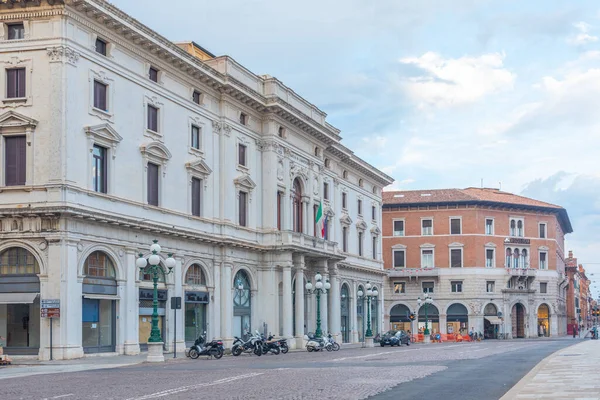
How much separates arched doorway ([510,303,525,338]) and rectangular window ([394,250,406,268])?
1334cm

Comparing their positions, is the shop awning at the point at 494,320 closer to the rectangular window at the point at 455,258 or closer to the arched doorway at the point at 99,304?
the rectangular window at the point at 455,258

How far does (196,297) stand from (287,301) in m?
9.62

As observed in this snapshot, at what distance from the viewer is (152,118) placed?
46906mm

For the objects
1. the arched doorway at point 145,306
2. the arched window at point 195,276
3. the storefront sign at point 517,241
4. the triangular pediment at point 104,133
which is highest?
the triangular pediment at point 104,133

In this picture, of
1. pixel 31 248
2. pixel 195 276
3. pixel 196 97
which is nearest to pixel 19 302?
pixel 31 248

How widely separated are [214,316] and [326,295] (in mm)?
17755

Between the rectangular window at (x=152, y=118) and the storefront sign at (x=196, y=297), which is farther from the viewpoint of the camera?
the storefront sign at (x=196, y=297)

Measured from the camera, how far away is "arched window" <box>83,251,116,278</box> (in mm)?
40694

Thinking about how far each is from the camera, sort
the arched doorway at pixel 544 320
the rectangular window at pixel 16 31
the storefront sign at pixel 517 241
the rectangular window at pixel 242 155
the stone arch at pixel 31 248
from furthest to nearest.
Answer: the arched doorway at pixel 544 320, the storefront sign at pixel 517 241, the rectangular window at pixel 242 155, the rectangular window at pixel 16 31, the stone arch at pixel 31 248

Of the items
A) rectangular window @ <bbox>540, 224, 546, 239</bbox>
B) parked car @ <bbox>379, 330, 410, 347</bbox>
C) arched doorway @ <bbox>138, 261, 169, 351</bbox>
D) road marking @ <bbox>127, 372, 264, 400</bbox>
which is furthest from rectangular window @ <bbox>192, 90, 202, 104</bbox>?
rectangular window @ <bbox>540, 224, 546, 239</bbox>

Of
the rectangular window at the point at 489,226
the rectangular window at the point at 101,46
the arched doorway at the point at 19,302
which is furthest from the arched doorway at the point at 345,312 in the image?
the arched doorway at the point at 19,302

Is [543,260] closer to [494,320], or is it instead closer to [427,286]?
[494,320]

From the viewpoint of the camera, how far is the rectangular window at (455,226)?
100 m

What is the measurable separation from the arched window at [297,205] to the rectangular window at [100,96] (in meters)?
22.7
